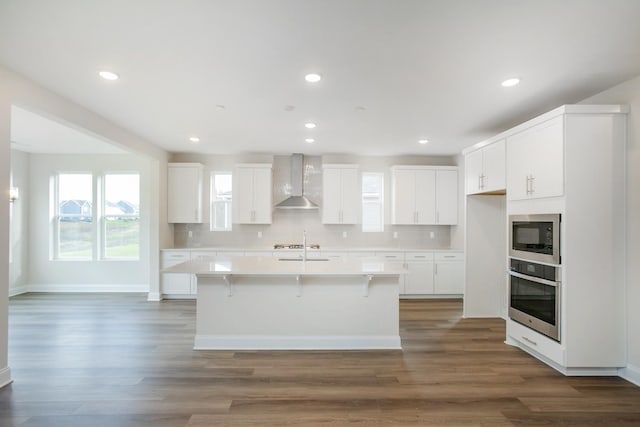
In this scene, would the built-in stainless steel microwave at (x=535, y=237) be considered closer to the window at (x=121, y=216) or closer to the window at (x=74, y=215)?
the window at (x=121, y=216)

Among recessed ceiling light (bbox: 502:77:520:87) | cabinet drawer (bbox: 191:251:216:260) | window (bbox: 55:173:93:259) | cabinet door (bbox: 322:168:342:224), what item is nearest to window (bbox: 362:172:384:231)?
cabinet door (bbox: 322:168:342:224)

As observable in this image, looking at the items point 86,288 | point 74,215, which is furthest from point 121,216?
point 86,288

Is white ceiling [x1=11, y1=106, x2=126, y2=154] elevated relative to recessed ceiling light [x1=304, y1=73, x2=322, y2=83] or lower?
elevated

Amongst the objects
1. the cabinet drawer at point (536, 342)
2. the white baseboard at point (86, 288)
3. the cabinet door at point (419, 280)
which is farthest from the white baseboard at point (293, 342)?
the white baseboard at point (86, 288)

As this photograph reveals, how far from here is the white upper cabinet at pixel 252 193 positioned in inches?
237

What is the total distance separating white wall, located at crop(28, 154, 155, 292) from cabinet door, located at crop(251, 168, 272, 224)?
2182 millimetres

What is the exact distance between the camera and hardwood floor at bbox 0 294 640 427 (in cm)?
233

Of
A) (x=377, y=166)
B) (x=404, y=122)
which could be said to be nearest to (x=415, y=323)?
(x=404, y=122)

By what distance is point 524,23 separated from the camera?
2.03m

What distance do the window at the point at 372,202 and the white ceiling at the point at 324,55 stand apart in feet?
8.19

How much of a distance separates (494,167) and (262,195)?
375cm

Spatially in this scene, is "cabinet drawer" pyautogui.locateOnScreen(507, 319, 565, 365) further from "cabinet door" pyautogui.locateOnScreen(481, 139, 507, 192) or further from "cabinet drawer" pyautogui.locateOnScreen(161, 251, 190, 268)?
"cabinet drawer" pyautogui.locateOnScreen(161, 251, 190, 268)

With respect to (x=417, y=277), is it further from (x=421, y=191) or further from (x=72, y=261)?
(x=72, y=261)

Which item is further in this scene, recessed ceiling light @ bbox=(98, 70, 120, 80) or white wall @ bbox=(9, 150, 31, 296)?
white wall @ bbox=(9, 150, 31, 296)
